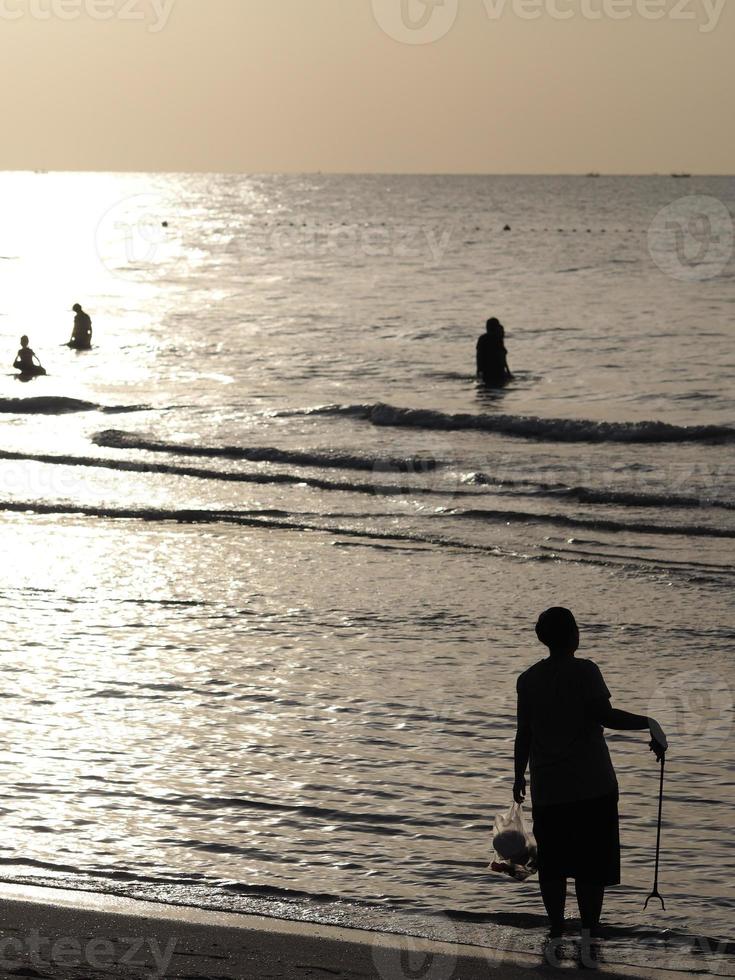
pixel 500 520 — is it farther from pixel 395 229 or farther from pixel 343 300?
pixel 395 229

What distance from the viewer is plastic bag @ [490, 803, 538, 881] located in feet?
20.9

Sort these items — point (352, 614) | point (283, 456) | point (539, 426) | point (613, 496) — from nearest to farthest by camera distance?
point (352, 614), point (613, 496), point (283, 456), point (539, 426)

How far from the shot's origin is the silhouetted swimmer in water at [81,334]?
125 feet

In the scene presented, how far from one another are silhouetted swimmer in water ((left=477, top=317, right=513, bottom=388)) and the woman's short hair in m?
23.3

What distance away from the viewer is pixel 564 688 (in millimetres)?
6102

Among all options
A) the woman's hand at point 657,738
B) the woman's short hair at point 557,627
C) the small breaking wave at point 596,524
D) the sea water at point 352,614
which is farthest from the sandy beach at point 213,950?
the small breaking wave at point 596,524

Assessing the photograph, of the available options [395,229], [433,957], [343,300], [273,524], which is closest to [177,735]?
[433,957]

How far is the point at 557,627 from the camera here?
6.11m

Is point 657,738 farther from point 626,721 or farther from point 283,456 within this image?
point 283,456

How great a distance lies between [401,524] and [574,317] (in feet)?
106

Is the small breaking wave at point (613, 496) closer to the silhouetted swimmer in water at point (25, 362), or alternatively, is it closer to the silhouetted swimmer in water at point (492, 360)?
the silhouetted swimmer in water at point (492, 360)

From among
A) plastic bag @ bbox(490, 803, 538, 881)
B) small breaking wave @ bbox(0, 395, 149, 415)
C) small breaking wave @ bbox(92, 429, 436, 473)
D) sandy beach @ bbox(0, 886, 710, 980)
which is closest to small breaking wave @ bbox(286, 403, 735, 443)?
small breaking wave @ bbox(0, 395, 149, 415)

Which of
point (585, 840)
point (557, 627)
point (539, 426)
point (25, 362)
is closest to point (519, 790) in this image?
point (585, 840)

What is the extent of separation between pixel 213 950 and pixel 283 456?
1629cm
